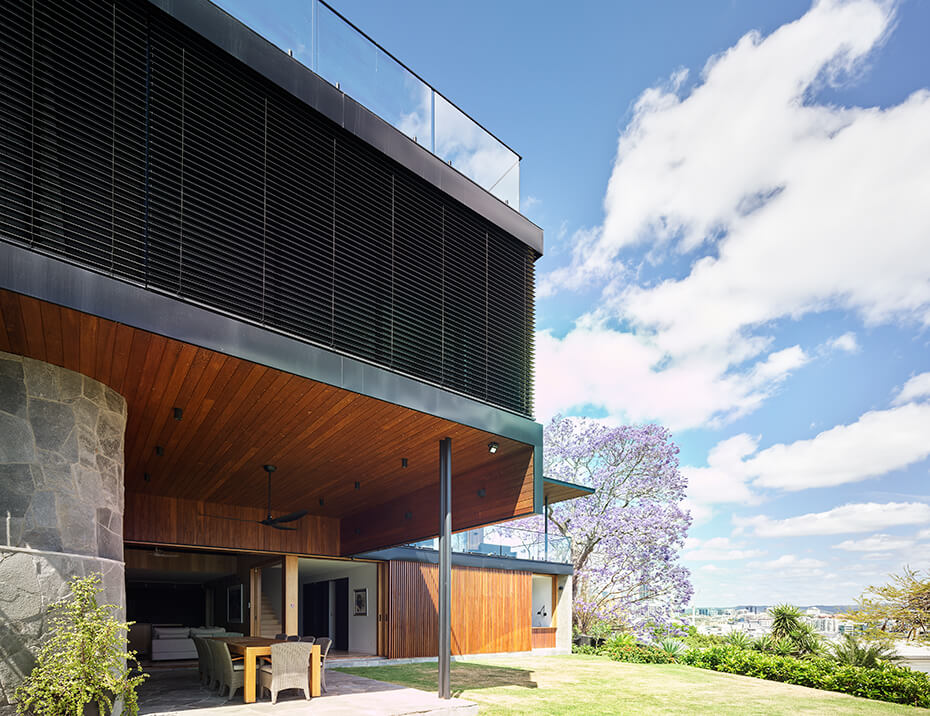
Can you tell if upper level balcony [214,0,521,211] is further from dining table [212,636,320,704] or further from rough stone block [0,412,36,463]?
dining table [212,636,320,704]

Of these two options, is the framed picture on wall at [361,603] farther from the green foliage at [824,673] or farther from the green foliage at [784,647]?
the green foliage at [784,647]

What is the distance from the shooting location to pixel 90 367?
582 centimetres

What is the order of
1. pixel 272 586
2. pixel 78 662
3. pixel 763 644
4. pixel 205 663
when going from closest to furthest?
pixel 78 662 < pixel 205 663 < pixel 272 586 < pixel 763 644

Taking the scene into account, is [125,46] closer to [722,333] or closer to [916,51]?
[916,51]

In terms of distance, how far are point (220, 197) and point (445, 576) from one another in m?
4.96

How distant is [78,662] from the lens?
4938 mm

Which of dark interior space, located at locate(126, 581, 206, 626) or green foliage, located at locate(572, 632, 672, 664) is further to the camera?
dark interior space, located at locate(126, 581, 206, 626)

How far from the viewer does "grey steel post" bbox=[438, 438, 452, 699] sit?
8.41 metres

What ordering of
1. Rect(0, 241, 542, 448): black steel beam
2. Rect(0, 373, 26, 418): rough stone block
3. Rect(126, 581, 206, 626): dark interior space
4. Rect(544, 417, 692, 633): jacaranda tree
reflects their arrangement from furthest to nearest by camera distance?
Rect(544, 417, 692, 633): jacaranda tree → Rect(126, 581, 206, 626): dark interior space → Rect(0, 373, 26, 418): rough stone block → Rect(0, 241, 542, 448): black steel beam

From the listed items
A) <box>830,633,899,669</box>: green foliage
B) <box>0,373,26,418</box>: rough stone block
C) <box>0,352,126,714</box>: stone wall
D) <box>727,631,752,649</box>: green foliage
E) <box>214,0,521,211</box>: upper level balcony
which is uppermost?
<box>214,0,521,211</box>: upper level balcony

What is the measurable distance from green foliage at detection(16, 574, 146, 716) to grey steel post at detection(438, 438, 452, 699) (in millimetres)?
3704

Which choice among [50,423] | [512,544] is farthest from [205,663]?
[512,544]

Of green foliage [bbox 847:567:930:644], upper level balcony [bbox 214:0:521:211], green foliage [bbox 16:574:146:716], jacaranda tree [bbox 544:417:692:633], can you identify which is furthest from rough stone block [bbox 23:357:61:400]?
jacaranda tree [bbox 544:417:692:633]

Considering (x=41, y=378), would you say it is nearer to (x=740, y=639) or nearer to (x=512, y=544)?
(x=512, y=544)
